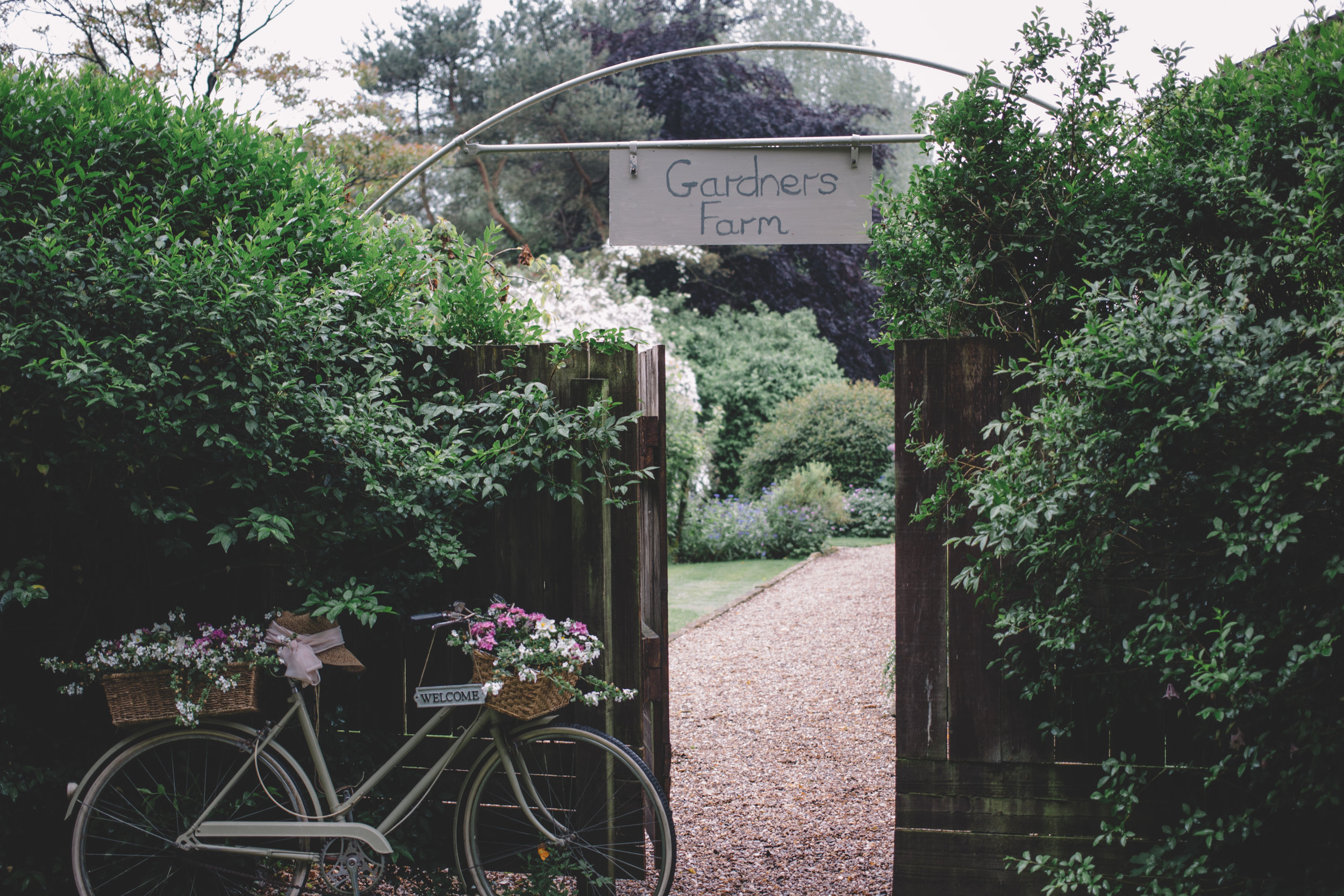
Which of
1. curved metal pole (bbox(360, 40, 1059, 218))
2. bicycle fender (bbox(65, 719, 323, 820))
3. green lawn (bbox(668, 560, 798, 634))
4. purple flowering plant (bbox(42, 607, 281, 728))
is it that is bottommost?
green lawn (bbox(668, 560, 798, 634))

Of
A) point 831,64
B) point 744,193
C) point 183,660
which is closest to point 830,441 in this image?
point 744,193

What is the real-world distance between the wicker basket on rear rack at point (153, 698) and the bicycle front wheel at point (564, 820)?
73 centimetres

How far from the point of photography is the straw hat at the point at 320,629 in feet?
8.70

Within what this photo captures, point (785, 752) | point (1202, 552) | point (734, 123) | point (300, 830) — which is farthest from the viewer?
point (734, 123)

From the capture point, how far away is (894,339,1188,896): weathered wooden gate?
2.65 metres

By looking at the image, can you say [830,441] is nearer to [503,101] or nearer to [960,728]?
[503,101]

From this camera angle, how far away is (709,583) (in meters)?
10.3

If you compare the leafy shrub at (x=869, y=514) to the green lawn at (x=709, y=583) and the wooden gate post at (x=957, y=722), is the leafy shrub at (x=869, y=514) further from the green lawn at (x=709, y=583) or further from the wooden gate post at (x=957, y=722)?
the wooden gate post at (x=957, y=722)

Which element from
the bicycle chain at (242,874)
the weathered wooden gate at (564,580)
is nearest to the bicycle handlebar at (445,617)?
the weathered wooden gate at (564,580)

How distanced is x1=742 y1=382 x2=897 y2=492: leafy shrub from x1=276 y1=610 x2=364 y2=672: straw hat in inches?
488

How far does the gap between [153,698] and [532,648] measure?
1.13 m

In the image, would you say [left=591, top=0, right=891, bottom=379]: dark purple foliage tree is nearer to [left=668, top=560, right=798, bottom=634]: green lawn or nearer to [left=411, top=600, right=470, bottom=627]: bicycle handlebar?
[left=668, top=560, right=798, bottom=634]: green lawn

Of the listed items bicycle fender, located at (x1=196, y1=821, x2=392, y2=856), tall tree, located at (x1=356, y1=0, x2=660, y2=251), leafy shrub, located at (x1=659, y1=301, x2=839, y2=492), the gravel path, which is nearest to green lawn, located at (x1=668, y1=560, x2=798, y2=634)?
the gravel path

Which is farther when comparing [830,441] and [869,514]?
[830,441]
